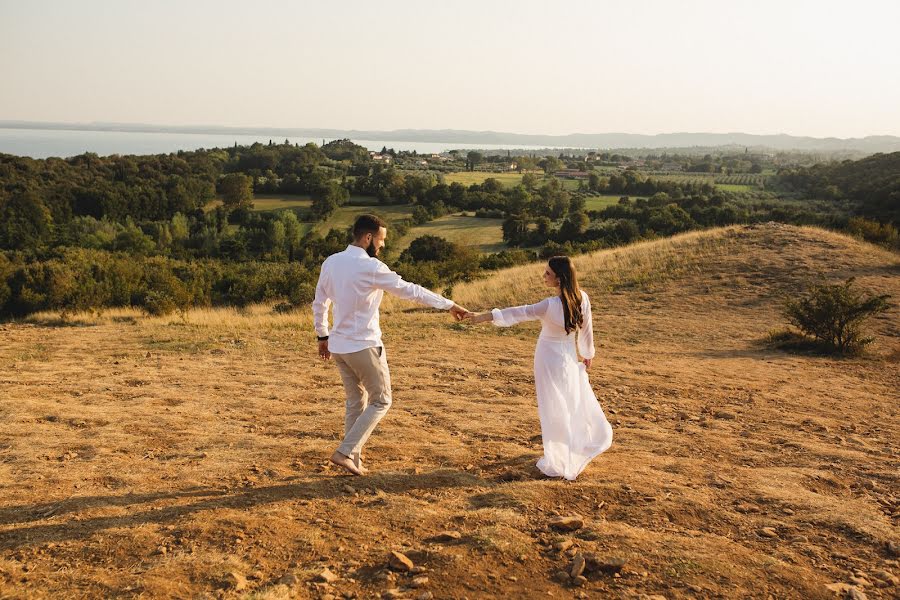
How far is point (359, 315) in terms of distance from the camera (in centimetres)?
479

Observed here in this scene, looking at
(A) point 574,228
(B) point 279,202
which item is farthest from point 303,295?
(B) point 279,202

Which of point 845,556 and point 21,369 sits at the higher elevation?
point 845,556

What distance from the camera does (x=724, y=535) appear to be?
4289mm

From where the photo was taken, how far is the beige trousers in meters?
4.85

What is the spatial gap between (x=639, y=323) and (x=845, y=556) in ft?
39.9

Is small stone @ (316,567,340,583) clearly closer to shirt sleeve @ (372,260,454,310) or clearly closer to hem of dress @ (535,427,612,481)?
shirt sleeve @ (372,260,454,310)

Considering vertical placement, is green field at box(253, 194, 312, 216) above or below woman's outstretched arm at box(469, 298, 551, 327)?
below

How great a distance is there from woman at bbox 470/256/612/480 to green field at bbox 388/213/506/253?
127 feet

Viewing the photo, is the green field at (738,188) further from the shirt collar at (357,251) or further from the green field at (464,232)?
the shirt collar at (357,251)

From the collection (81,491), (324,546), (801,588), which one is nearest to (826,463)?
(801,588)

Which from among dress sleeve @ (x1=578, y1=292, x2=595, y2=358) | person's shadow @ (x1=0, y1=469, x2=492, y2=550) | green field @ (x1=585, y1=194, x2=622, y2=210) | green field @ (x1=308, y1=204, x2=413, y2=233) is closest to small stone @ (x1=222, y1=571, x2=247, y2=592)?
person's shadow @ (x1=0, y1=469, x2=492, y2=550)

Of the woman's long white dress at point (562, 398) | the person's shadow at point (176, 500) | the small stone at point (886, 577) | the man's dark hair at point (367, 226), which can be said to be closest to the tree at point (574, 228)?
the woman's long white dress at point (562, 398)

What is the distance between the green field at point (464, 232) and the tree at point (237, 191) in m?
21.9

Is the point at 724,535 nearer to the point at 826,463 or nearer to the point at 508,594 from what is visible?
the point at 508,594
